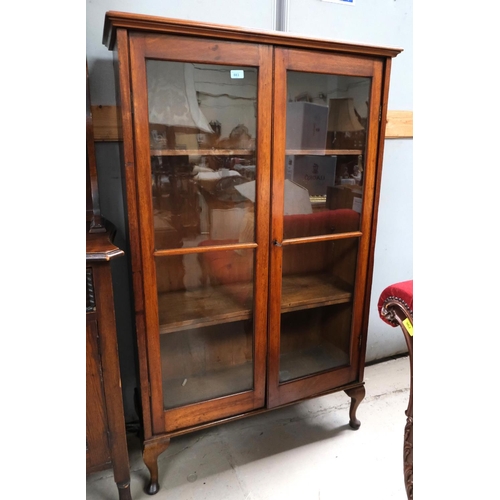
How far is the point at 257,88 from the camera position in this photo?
1184mm

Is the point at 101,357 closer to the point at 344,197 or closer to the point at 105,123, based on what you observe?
the point at 105,123

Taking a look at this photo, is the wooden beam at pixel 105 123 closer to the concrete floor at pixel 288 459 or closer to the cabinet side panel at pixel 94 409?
the cabinet side panel at pixel 94 409

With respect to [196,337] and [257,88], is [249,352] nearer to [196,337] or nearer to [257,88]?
[196,337]

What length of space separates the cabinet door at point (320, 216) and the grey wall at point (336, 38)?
245 mm

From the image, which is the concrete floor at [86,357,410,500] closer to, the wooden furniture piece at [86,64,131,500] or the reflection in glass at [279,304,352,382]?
the wooden furniture piece at [86,64,131,500]

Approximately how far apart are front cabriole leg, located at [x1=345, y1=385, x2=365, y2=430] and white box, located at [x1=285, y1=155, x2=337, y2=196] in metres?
0.86

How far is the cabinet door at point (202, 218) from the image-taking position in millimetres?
1118

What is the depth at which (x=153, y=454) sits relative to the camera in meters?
1.32

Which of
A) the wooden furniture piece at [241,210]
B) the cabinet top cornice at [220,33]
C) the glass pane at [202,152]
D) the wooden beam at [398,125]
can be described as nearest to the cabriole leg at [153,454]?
the wooden furniture piece at [241,210]

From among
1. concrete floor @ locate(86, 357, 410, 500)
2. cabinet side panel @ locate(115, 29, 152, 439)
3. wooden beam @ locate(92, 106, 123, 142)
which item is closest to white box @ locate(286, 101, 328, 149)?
cabinet side panel @ locate(115, 29, 152, 439)
